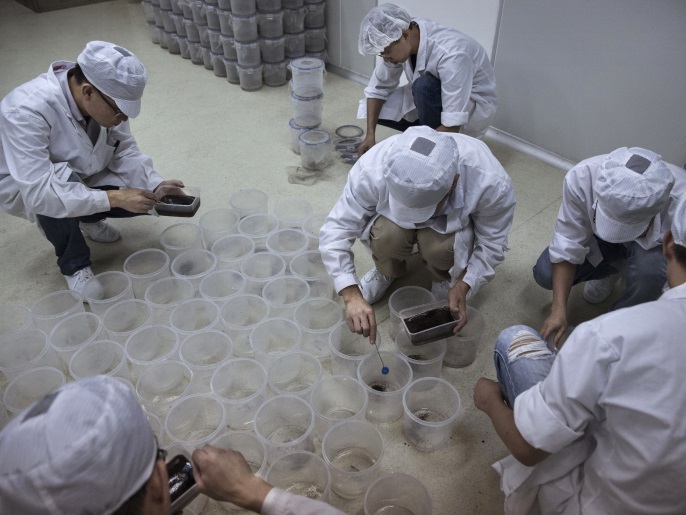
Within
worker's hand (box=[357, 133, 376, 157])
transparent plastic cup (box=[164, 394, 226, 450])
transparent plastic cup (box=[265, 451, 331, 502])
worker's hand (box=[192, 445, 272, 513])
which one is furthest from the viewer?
worker's hand (box=[357, 133, 376, 157])

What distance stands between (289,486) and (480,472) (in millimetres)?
555

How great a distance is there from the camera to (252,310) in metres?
1.97

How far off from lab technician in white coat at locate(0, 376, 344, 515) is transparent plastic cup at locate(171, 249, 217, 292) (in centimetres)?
126

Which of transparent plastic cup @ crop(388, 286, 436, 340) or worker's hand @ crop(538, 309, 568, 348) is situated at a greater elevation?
worker's hand @ crop(538, 309, 568, 348)

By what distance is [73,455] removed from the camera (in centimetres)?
73

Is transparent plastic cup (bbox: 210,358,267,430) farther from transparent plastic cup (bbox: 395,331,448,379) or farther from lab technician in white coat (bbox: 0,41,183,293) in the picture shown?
lab technician in white coat (bbox: 0,41,183,293)

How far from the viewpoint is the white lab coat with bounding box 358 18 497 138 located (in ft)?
7.83

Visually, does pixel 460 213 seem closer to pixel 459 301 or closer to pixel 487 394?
pixel 459 301

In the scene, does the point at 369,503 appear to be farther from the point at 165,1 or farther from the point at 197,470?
the point at 165,1

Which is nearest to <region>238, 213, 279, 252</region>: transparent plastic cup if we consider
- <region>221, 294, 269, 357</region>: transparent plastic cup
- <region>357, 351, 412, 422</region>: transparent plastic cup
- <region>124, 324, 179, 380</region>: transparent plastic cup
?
<region>221, 294, 269, 357</region>: transparent plastic cup

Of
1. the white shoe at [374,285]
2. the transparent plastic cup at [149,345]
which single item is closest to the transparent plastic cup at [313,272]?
the white shoe at [374,285]

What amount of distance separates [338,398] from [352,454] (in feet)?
0.62

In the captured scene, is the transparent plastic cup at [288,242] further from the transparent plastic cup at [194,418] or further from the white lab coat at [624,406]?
the white lab coat at [624,406]

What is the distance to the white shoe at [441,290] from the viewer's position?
1.98 metres
